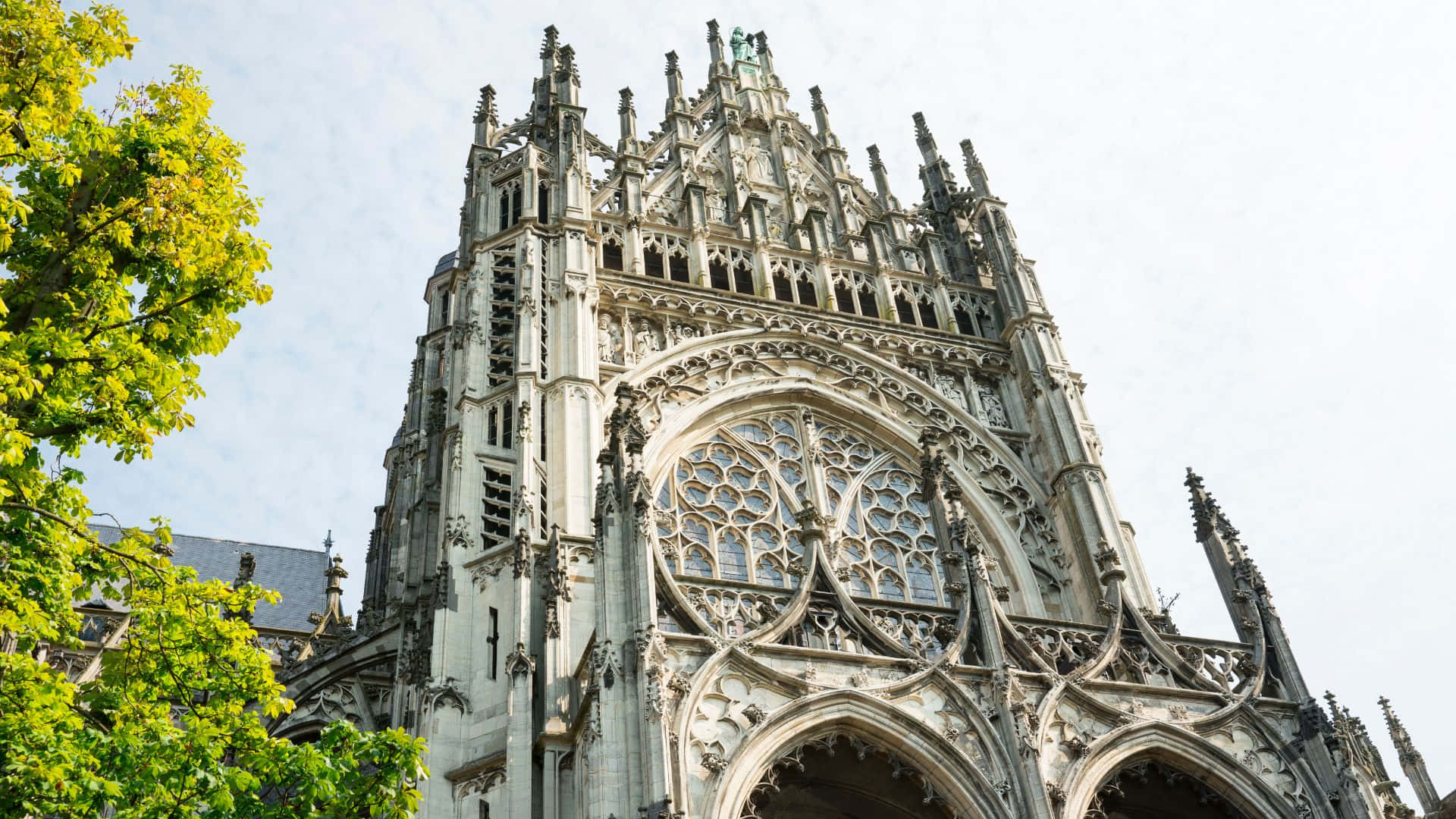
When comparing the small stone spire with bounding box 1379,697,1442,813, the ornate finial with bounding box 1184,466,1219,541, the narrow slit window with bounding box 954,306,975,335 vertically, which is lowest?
the small stone spire with bounding box 1379,697,1442,813

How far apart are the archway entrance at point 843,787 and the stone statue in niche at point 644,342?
8737 millimetres

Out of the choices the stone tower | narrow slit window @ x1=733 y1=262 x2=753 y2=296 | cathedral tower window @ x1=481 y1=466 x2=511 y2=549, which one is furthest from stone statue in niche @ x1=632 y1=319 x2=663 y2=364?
cathedral tower window @ x1=481 y1=466 x2=511 y2=549

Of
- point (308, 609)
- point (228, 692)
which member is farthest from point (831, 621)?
point (308, 609)

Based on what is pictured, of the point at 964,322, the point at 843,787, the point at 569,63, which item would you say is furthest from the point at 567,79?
the point at 843,787

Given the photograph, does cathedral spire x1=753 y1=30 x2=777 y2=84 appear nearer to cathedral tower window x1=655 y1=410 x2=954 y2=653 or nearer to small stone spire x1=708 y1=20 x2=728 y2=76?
small stone spire x1=708 y1=20 x2=728 y2=76

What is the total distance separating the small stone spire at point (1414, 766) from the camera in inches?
843

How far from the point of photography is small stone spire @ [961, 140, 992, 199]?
28859 millimetres

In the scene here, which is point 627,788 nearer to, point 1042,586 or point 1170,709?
point 1170,709

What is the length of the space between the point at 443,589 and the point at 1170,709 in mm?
8888

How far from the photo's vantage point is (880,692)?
14516 mm

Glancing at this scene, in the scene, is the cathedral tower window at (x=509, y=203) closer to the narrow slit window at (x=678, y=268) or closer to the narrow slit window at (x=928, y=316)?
the narrow slit window at (x=678, y=268)

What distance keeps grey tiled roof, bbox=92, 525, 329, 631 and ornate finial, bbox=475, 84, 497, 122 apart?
36.2 feet

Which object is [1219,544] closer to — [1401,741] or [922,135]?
[1401,741]

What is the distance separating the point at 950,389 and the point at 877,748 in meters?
11.1
